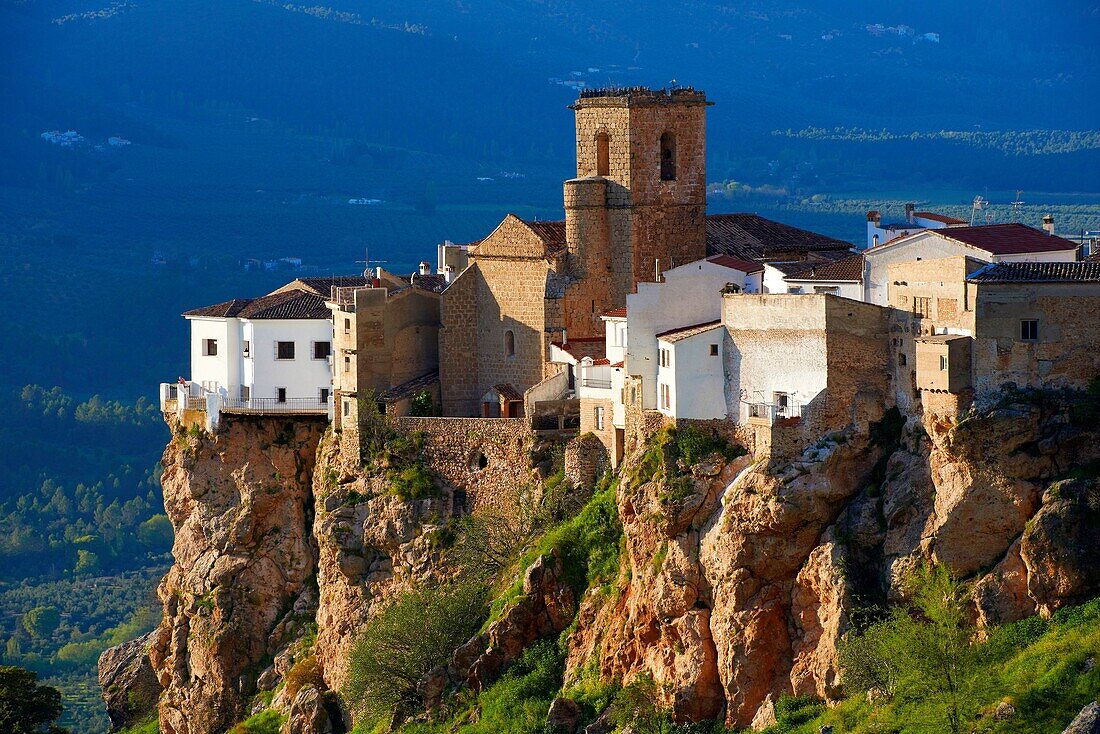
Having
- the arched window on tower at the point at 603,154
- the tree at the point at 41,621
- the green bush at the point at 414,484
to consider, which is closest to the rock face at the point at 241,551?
the green bush at the point at 414,484

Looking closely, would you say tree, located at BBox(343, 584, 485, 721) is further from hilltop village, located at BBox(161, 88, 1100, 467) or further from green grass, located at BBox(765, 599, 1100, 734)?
green grass, located at BBox(765, 599, 1100, 734)

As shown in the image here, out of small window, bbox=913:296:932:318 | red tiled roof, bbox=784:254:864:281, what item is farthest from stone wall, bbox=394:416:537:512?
small window, bbox=913:296:932:318

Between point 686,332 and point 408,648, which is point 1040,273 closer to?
point 686,332

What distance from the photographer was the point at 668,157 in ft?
210

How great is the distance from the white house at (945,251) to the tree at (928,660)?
7608mm

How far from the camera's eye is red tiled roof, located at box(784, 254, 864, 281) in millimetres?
55031

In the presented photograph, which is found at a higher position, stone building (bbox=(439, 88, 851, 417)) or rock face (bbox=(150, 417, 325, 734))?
stone building (bbox=(439, 88, 851, 417))

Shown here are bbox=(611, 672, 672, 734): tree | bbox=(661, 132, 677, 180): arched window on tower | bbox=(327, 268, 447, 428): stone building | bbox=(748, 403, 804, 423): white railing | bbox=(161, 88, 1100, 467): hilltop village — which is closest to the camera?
bbox=(161, 88, 1100, 467): hilltop village

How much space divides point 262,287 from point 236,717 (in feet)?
348

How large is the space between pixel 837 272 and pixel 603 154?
33.9 feet

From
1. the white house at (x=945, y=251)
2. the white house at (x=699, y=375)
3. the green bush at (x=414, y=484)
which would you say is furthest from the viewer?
the green bush at (x=414, y=484)

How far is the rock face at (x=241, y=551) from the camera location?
217 feet

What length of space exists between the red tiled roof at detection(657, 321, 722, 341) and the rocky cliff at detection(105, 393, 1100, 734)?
2.65m

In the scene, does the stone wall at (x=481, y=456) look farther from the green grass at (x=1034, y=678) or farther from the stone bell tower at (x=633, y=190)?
the green grass at (x=1034, y=678)
